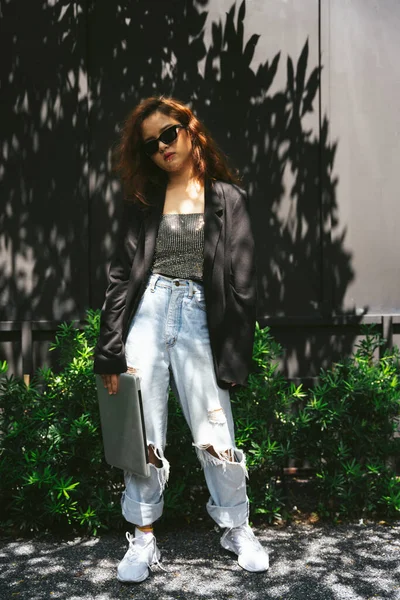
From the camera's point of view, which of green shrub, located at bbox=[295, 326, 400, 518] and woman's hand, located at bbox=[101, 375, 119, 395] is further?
green shrub, located at bbox=[295, 326, 400, 518]

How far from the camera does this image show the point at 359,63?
5715mm

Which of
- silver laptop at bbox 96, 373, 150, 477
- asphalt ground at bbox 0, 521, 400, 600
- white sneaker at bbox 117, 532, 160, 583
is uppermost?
silver laptop at bbox 96, 373, 150, 477

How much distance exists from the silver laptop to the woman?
88 mm

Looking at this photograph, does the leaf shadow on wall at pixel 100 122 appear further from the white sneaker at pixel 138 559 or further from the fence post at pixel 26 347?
the white sneaker at pixel 138 559

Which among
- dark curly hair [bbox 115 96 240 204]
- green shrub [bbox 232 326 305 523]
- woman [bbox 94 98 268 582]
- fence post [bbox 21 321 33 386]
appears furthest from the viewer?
fence post [bbox 21 321 33 386]

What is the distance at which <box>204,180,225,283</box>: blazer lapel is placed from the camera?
365 centimetres

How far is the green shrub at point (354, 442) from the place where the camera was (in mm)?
4645

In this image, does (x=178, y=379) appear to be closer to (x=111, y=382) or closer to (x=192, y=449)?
(x=111, y=382)

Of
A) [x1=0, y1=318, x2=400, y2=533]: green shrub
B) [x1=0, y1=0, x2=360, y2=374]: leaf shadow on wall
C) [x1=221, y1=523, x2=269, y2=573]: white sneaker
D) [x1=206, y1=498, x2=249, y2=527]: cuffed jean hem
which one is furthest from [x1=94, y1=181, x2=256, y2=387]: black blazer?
[x1=0, y1=0, x2=360, y2=374]: leaf shadow on wall

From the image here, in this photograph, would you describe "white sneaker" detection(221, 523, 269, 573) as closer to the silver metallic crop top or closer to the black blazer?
the black blazer

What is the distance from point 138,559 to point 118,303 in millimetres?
1345

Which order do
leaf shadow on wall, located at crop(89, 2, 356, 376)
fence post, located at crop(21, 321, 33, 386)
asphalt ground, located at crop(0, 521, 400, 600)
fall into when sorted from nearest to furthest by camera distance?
asphalt ground, located at crop(0, 521, 400, 600) → fence post, located at crop(21, 321, 33, 386) → leaf shadow on wall, located at crop(89, 2, 356, 376)

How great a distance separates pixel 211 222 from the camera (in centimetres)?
369

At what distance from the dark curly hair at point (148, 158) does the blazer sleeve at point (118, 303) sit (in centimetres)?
15
